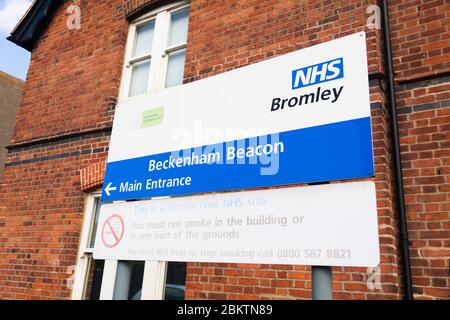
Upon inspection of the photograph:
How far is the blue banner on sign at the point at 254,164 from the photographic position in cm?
185

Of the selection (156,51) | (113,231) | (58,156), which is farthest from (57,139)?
(113,231)

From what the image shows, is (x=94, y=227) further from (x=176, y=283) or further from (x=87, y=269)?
(x=176, y=283)

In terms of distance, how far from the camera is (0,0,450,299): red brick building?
10.8 ft

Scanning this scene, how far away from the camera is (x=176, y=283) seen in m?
4.47

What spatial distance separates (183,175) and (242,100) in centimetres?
63

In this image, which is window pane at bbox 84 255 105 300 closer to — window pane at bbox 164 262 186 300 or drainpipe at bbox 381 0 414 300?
window pane at bbox 164 262 186 300

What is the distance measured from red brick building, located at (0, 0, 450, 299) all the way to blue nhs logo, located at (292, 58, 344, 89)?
1667 mm

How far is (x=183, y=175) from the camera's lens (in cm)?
250

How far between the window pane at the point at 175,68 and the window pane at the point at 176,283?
2651 mm

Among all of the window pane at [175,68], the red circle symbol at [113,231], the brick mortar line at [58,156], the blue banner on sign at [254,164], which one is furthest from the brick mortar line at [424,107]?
the brick mortar line at [58,156]

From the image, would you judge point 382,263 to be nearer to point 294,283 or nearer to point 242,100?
point 294,283

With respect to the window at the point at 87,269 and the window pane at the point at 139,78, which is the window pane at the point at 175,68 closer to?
the window pane at the point at 139,78
